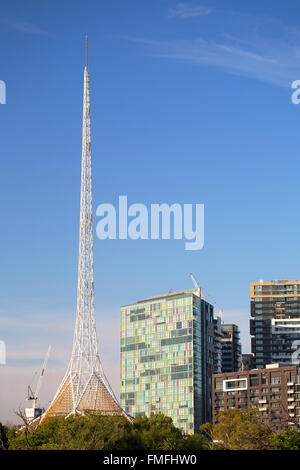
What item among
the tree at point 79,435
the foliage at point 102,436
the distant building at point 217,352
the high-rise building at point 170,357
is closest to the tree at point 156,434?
the foliage at point 102,436

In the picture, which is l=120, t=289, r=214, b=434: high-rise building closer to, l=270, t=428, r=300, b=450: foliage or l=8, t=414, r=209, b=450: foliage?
l=8, t=414, r=209, b=450: foliage

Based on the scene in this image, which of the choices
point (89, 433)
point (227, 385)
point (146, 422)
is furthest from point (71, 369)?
point (227, 385)

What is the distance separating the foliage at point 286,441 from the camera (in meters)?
83.9

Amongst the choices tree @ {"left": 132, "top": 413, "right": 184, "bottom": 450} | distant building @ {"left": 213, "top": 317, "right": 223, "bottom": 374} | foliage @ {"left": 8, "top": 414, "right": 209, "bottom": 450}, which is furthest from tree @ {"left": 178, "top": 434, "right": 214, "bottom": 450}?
distant building @ {"left": 213, "top": 317, "right": 223, "bottom": 374}

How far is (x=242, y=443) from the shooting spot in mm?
102688

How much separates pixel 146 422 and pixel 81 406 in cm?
1339

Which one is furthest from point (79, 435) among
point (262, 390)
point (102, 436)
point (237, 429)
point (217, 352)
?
point (217, 352)

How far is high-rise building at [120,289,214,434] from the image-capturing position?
181 m

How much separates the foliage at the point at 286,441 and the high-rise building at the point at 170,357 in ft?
305
